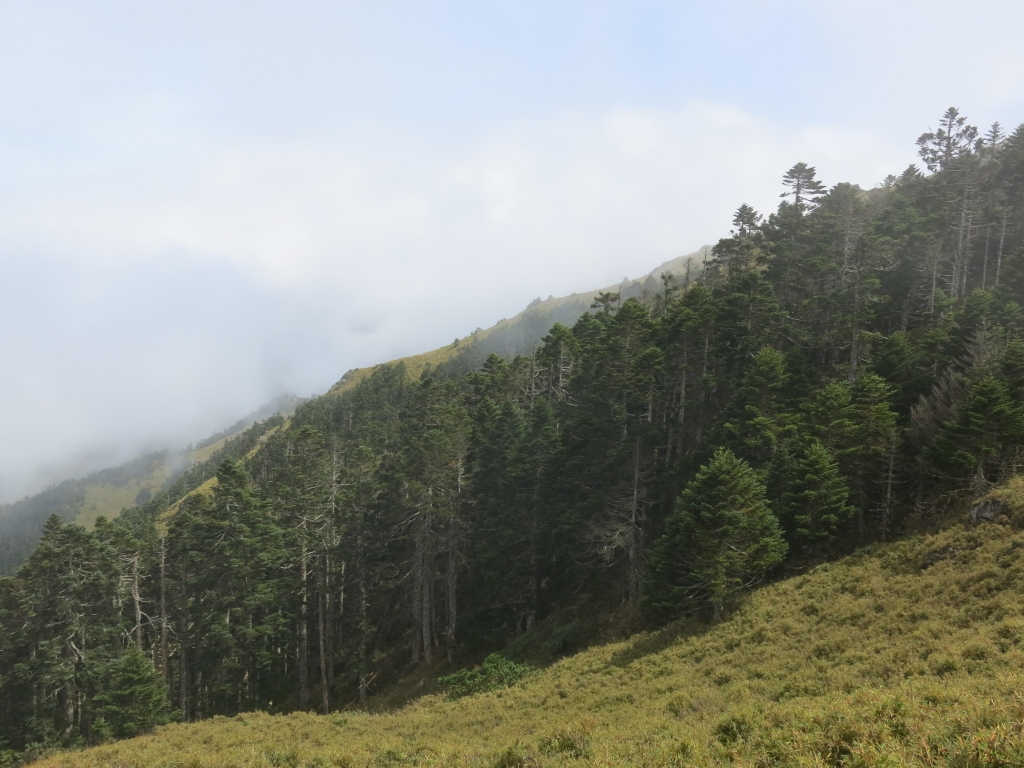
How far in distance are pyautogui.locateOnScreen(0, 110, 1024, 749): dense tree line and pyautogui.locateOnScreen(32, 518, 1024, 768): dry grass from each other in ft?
12.5

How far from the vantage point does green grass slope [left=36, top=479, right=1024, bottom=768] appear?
9.58 m

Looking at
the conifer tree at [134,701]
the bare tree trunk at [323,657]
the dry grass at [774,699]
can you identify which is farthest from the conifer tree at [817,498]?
the conifer tree at [134,701]

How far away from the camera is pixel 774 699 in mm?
16828

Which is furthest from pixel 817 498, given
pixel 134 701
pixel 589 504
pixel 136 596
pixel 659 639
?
pixel 136 596

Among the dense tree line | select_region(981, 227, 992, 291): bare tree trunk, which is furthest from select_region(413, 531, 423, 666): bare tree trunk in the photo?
select_region(981, 227, 992, 291): bare tree trunk

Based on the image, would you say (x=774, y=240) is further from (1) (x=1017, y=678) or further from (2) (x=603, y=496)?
(1) (x=1017, y=678)

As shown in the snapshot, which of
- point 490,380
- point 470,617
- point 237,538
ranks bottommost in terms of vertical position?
point 470,617

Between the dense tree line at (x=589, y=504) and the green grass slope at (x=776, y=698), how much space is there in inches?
148

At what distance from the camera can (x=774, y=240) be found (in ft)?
205

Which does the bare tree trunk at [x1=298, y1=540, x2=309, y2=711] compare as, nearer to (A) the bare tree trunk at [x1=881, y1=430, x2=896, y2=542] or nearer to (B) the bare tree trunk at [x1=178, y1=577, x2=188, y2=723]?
(B) the bare tree trunk at [x1=178, y1=577, x2=188, y2=723]

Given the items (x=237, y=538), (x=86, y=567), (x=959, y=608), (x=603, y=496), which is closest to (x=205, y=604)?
(x=237, y=538)

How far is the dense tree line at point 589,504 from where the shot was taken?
30.2m

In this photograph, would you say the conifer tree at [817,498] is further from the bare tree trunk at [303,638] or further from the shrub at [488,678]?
the bare tree trunk at [303,638]

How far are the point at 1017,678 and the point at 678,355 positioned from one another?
34.6 m
